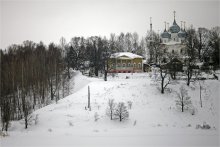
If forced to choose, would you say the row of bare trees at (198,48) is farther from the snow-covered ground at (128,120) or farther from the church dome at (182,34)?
the snow-covered ground at (128,120)

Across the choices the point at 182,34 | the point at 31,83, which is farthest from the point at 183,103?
the point at 182,34

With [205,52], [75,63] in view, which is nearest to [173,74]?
[205,52]

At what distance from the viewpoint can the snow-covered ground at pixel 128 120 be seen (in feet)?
41.4

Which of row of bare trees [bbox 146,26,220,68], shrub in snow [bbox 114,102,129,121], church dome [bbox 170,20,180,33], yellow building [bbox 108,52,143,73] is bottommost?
shrub in snow [bbox 114,102,129,121]

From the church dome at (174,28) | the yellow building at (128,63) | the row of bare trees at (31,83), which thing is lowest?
the row of bare trees at (31,83)

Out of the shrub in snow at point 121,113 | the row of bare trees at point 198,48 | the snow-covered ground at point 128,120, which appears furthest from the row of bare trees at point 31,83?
the row of bare trees at point 198,48

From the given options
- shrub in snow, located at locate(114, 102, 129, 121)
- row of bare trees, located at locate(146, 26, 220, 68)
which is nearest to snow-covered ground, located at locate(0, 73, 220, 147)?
shrub in snow, located at locate(114, 102, 129, 121)

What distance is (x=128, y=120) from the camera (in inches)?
1160

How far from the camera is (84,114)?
30.5 metres

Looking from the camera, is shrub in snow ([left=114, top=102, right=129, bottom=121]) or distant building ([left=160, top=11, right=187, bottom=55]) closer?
shrub in snow ([left=114, top=102, right=129, bottom=121])

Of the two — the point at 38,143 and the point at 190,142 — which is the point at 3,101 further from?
the point at 190,142

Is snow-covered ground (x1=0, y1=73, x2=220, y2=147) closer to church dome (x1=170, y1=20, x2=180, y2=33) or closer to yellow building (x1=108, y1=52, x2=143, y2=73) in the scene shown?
yellow building (x1=108, y1=52, x2=143, y2=73)

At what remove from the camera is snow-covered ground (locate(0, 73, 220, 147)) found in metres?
12.6

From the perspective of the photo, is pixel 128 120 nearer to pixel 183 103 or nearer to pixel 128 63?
pixel 183 103
